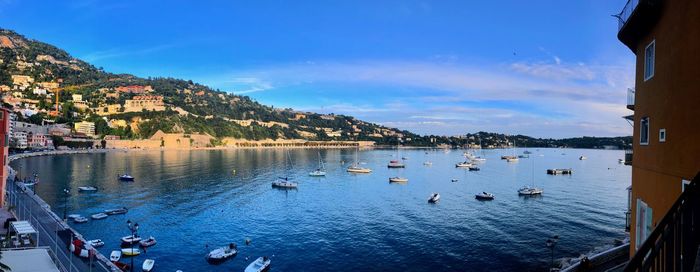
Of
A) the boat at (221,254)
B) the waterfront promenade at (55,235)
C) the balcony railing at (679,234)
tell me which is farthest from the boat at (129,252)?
the balcony railing at (679,234)

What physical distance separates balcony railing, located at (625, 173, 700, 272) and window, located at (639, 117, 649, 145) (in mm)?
6471

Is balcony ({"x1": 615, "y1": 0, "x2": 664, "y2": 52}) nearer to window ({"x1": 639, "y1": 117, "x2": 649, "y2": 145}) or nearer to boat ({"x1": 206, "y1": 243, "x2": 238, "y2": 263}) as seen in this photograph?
window ({"x1": 639, "y1": 117, "x2": 649, "y2": 145})

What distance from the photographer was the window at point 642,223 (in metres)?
9.98

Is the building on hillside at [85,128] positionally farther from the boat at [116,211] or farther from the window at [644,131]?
the window at [644,131]

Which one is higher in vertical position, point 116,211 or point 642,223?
point 642,223

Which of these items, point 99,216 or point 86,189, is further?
point 86,189

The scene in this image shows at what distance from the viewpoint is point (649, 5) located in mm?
9188

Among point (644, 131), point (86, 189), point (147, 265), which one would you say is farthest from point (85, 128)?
point (644, 131)

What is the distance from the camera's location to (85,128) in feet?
528

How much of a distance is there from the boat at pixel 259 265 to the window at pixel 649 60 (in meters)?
22.1

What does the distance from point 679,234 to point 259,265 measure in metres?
25.2

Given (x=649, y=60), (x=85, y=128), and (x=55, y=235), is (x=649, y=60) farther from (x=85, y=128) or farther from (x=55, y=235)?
(x=85, y=128)

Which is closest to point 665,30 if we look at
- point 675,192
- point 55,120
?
point 675,192

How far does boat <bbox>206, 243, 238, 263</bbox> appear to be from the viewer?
2841 centimetres
